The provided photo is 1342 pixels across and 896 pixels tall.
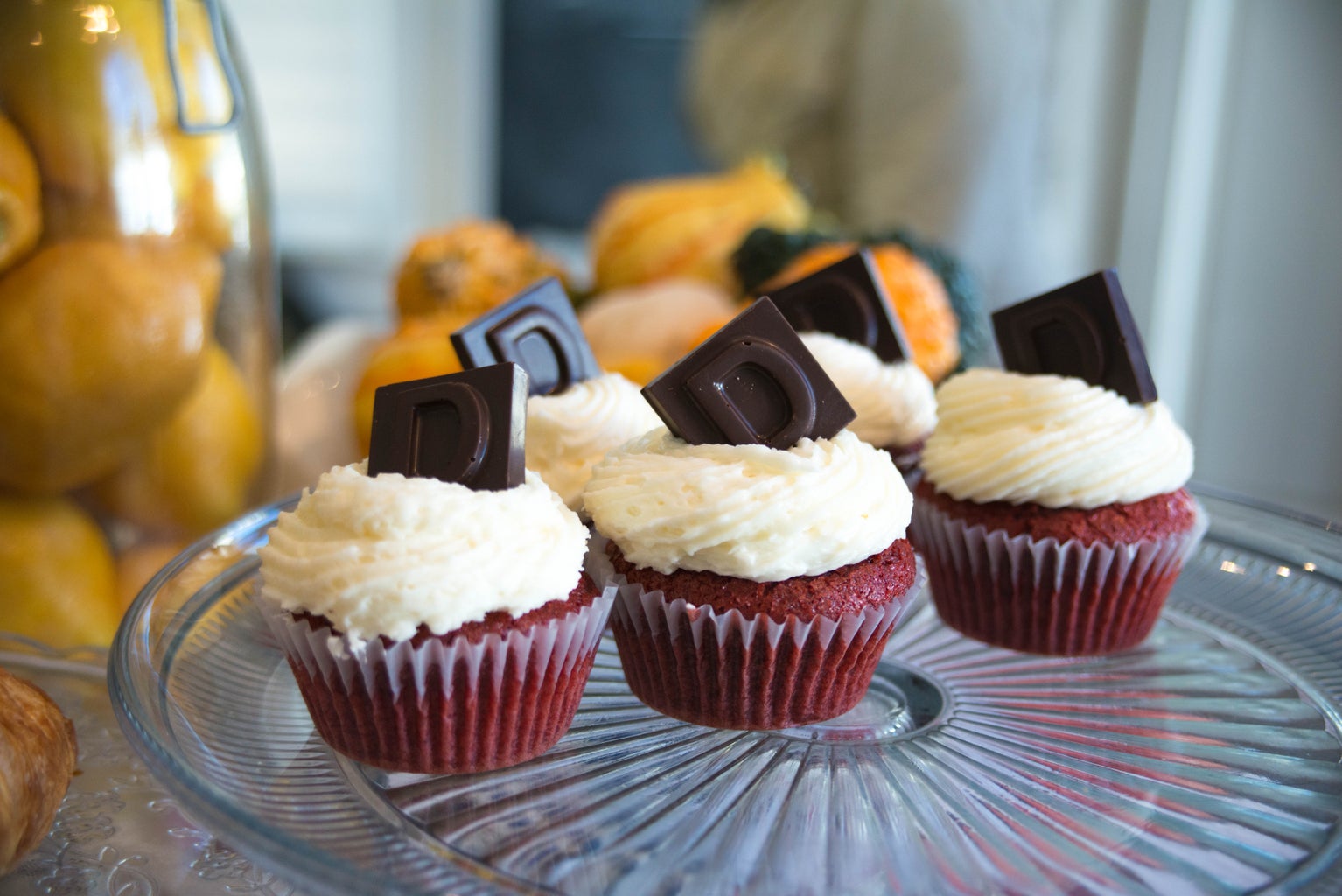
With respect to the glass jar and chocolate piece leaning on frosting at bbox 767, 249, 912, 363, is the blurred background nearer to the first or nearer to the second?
chocolate piece leaning on frosting at bbox 767, 249, 912, 363

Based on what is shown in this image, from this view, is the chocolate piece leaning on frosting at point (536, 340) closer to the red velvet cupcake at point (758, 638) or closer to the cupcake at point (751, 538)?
the cupcake at point (751, 538)

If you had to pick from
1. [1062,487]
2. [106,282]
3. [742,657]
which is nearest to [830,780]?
[742,657]

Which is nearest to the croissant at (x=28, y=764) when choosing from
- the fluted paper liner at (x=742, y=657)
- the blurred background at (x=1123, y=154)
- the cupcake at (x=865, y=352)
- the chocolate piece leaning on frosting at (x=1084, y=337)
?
the fluted paper liner at (x=742, y=657)

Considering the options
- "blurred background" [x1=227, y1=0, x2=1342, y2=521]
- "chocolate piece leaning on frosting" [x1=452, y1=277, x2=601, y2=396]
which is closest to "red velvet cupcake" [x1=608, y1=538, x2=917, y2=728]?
"chocolate piece leaning on frosting" [x1=452, y1=277, x2=601, y2=396]

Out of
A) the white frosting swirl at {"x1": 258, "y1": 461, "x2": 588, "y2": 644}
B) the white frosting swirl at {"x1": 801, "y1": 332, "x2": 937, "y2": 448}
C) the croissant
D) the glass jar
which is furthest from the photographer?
the white frosting swirl at {"x1": 801, "y1": 332, "x2": 937, "y2": 448}

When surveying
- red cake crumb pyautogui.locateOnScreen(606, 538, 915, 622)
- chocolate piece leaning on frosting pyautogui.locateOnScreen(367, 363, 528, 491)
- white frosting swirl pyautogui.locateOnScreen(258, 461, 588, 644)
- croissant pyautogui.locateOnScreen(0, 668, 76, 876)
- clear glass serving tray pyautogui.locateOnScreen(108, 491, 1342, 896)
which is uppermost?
chocolate piece leaning on frosting pyautogui.locateOnScreen(367, 363, 528, 491)

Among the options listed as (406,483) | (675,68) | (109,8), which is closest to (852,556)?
(406,483)

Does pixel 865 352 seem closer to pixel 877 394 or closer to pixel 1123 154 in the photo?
pixel 877 394
